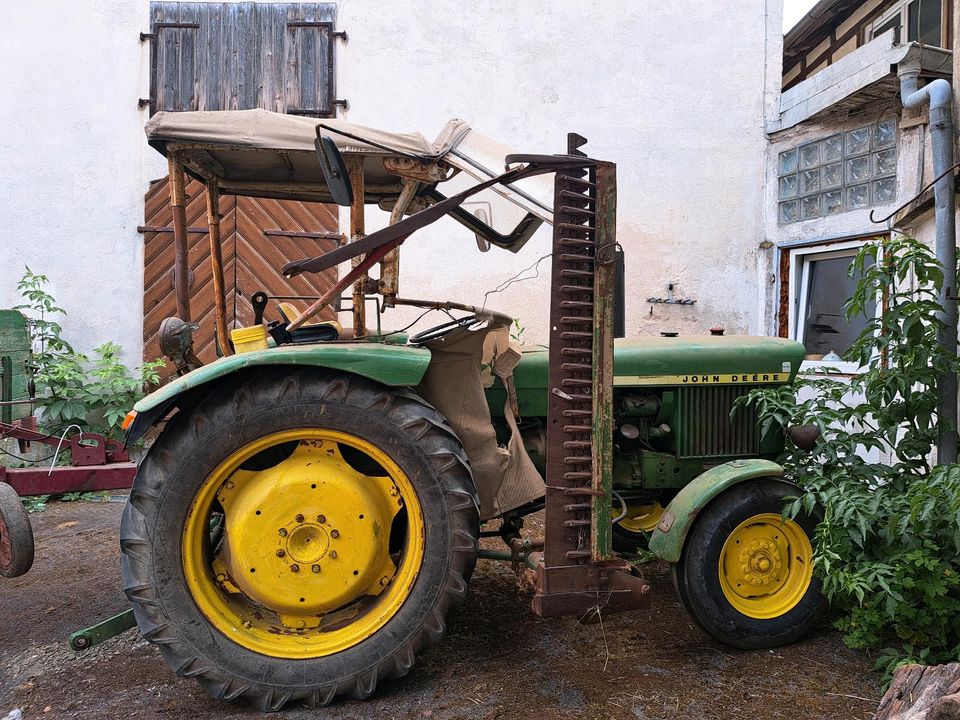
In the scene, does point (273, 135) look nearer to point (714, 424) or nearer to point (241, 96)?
point (714, 424)

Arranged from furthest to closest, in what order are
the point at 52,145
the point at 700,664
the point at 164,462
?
the point at 52,145, the point at 700,664, the point at 164,462

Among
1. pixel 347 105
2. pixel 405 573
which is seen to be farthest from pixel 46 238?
pixel 405 573

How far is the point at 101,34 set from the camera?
19.4ft

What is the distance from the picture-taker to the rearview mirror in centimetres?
233

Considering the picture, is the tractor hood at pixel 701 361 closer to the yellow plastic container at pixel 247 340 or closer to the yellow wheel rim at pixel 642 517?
the yellow wheel rim at pixel 642 517

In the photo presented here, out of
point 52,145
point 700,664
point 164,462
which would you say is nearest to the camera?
point 164,462

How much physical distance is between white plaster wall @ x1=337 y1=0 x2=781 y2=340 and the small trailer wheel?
3.85 meters

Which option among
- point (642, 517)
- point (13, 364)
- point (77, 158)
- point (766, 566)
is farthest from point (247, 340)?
point (77, 158)

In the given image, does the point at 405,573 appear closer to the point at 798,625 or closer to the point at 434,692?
the point at 434,692

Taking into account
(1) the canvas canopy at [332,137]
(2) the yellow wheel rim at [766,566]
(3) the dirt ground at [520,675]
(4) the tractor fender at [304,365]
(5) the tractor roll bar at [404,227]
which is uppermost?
(1) the canvas canopy at [332,137]

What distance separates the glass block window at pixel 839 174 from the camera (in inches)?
199

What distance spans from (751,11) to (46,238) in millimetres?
6098

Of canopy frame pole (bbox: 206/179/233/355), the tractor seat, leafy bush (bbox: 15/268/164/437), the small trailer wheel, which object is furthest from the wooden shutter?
the small trailer wheel

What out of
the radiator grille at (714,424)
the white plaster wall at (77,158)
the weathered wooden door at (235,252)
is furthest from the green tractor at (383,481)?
the white plaster wall at (77,158)
